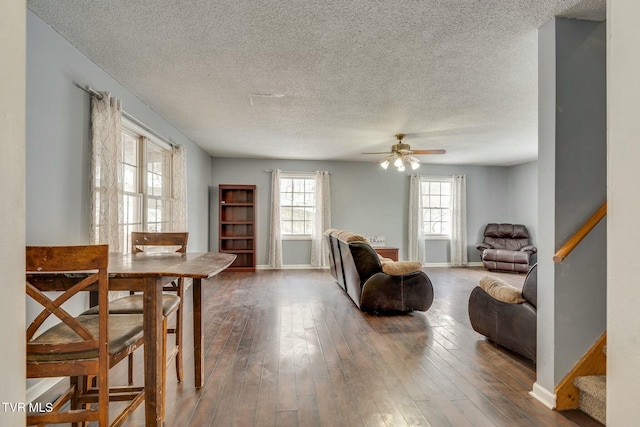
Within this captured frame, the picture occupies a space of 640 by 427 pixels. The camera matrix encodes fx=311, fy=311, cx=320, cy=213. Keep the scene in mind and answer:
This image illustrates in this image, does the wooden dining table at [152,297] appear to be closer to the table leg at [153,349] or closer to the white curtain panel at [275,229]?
the table leg at [153,349]

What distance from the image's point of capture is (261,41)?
2305mm

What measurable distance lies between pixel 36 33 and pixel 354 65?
2235mm

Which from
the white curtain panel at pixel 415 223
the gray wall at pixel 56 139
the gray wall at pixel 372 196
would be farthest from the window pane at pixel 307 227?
the gray wall at pixel 56 139

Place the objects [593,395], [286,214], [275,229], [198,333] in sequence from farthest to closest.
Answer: [286,214] → [275,229] → [198,333] → [593,395]

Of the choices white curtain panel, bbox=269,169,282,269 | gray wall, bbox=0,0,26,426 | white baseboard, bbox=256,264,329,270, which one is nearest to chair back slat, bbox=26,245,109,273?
gray wall, bbox=0,0,26,426

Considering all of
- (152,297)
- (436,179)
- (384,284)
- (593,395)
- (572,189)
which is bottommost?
(593,395)

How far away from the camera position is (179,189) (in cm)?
447

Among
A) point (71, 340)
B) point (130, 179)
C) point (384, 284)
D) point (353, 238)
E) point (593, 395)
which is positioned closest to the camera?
point (71, 340)

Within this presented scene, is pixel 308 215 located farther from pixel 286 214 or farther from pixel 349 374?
pixel 349 374

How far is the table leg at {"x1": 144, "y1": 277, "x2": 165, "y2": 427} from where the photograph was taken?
1.54m

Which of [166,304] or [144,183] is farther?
[144,183]

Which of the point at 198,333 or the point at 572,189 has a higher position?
the point at 572,189

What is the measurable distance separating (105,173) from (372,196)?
560 centimetres

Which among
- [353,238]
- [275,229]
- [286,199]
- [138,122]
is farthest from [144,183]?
[286,199]
